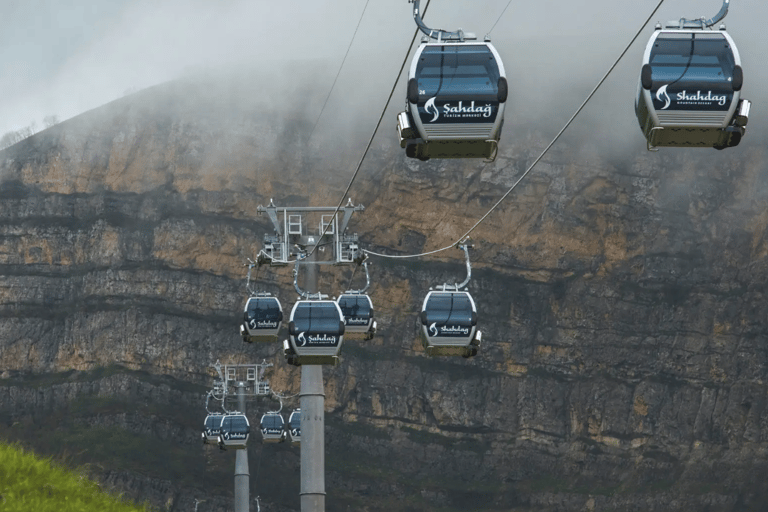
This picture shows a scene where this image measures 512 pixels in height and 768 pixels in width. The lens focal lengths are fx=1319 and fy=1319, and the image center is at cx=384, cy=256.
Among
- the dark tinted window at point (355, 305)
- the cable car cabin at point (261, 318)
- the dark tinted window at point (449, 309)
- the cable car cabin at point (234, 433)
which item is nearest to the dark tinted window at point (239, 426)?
the cable car cabin at point (234, 433)

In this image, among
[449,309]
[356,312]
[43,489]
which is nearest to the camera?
[43,489]

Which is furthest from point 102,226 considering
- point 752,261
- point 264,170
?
point 752,261

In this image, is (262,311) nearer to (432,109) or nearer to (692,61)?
(432,109)

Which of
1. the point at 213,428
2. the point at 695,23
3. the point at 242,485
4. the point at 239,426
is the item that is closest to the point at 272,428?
the point at 213,428

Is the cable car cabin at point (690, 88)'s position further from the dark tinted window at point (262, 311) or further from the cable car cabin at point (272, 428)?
the cable car cabin at point (272, 428)

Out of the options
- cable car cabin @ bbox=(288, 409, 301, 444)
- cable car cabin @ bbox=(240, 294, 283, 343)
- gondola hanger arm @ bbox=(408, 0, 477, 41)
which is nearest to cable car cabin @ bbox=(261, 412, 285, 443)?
cable car cabin @ bbox=(288, 409, 301, 444)

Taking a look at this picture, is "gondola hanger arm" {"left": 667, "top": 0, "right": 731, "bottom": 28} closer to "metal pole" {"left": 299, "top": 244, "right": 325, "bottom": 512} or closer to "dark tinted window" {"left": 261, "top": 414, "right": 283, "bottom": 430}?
"metal pole" {"left": 299, "top": 244, "right": 325, "bottom": 512}

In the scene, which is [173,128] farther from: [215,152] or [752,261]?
[752,261]
